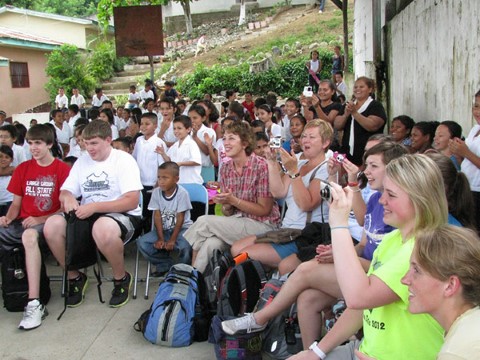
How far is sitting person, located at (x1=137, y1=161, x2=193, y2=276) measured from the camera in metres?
4.62

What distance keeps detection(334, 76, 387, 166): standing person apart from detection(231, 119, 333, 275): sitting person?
1613mm

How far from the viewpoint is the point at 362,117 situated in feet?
18.2

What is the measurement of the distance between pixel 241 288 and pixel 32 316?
5.71 feet

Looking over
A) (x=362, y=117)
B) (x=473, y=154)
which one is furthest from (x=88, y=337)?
(x=362, y=117)

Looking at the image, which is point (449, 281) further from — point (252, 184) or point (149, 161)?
point (149, 161)

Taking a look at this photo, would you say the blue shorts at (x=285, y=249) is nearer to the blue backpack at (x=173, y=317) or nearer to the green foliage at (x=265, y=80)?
the blue backpack at (x=173, y=317)

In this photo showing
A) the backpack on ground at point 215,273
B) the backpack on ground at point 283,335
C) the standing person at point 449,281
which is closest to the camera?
the standing person at point 449,281

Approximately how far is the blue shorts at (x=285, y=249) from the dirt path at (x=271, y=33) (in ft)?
74.4

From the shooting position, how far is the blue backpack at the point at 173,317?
141 inches

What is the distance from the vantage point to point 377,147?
308 cm

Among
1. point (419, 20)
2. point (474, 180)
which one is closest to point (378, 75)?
point (419, 20)

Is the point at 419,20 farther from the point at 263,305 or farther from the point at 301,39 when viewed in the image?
the point at 301,39

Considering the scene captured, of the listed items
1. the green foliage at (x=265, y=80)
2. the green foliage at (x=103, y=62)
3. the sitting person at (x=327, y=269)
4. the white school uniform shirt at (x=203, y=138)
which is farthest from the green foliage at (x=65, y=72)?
the sitting person at (x=327, y=269)

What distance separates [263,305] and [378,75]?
5936mm
